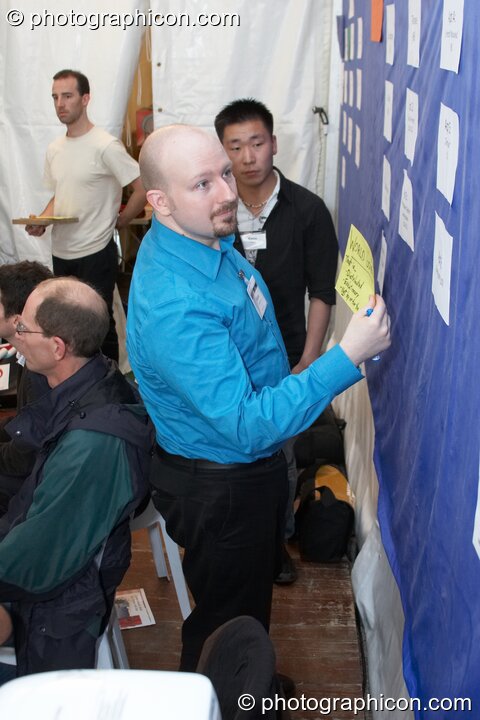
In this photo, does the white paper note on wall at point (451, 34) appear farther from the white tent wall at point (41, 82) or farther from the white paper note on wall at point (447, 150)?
the white tent wall at point (41, 82)

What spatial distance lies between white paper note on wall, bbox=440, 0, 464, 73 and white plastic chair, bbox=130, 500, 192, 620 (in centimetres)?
132

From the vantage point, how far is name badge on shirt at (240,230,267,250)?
2623mm

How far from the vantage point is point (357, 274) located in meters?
1.52

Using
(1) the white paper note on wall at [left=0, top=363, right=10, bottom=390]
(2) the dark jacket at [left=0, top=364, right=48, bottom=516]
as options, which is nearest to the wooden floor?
(2) the dark jacket at [left=0, top=364, right=48, bottom=516]

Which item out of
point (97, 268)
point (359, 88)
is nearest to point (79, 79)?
point (97, 268)

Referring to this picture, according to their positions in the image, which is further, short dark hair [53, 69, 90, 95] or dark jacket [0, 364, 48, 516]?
short dark hair [53, 69, 90, 95]

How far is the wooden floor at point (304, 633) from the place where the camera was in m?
2.36

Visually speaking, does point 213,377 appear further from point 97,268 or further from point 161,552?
point 97,268

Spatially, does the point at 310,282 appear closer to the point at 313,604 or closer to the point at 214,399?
the point at 313,604

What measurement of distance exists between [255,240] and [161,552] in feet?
3.64

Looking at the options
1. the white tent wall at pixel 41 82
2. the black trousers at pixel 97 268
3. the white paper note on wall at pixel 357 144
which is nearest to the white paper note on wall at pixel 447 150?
the white paper note on wall at pixel 357 144

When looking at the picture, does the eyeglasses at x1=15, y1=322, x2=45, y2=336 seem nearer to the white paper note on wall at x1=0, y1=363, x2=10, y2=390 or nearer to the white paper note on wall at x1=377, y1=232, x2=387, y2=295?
the white paper note on wall at x1=377, y1=232, x2=387, y2=295

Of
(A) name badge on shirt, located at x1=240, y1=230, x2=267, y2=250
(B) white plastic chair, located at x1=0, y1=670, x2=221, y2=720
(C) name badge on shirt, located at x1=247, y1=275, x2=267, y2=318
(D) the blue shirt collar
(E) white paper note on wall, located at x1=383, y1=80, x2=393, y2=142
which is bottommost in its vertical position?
(B) white plastic chair, located at x1=0, y1=670, x2=221, y2=720
